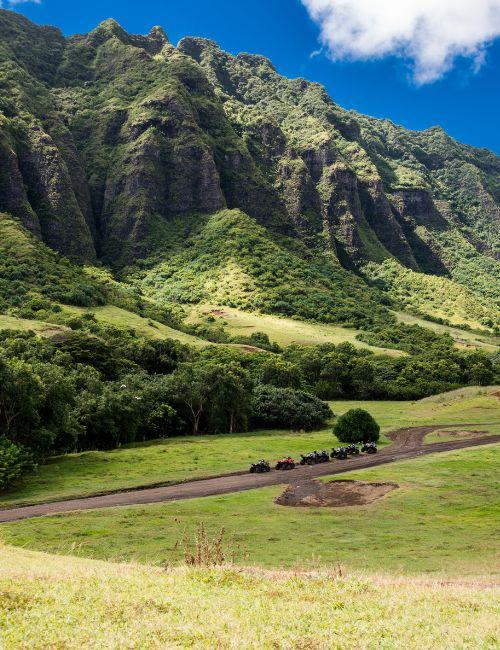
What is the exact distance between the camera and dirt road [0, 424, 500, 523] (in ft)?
163

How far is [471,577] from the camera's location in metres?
24.7

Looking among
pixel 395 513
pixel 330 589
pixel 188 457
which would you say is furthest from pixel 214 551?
pixel 188 457

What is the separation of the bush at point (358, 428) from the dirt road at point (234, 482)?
3550mm

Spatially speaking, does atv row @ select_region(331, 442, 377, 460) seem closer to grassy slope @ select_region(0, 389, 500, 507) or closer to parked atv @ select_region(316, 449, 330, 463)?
Result: parked atv @ select_region(316, 449, 330, 463)

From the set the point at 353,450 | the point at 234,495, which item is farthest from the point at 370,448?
the point at 234,495

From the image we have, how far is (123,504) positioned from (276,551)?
20607 mm

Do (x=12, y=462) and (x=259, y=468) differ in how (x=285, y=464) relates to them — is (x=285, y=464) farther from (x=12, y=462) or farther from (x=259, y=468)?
(x=12, y=462)

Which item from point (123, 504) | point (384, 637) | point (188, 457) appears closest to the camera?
point (384, 637)

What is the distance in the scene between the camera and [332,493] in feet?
180

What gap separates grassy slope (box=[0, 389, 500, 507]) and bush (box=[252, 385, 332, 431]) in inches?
141

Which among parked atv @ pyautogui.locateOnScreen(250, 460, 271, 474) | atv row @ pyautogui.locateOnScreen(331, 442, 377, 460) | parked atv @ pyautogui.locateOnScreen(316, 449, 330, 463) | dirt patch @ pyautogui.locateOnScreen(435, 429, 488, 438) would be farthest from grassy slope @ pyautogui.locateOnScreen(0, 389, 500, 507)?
parked atv @ pyautogui.locateOnScreen(316, 449, 330, 463)

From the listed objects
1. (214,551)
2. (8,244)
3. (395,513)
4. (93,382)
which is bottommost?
(395,513)

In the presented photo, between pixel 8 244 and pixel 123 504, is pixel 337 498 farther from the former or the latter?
pixel 8 244

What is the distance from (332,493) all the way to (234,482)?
36.3 feet
